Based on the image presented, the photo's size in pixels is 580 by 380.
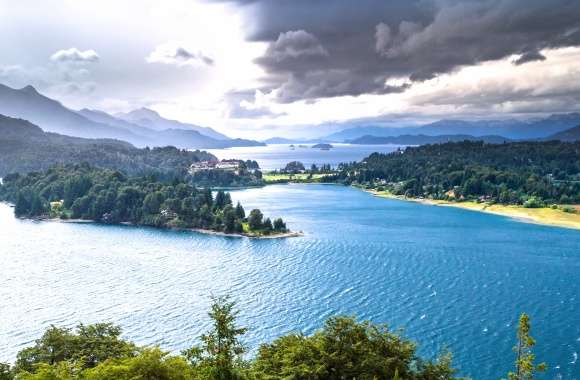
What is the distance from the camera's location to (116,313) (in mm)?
61000

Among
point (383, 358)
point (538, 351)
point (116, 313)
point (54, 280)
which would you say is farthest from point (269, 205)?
point (383, 358)

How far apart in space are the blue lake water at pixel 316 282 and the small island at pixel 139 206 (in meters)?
7.11

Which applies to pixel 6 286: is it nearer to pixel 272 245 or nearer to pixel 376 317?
pixel 272 245

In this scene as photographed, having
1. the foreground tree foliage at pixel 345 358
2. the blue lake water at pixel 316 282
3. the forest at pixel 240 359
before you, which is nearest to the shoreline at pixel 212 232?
the blue lake water at pixel 316 282

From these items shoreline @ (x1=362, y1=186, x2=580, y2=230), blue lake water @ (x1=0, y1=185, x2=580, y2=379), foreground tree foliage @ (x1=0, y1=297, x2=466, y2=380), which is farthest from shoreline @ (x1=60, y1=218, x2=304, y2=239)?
foreground tree foliage @ (x1=0, y1=297, x2=466, y2=380)

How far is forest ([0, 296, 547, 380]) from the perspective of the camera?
2752 centimetres

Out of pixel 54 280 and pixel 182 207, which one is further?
pixel 182 207

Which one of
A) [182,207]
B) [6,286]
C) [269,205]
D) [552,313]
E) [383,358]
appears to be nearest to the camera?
[383,358]

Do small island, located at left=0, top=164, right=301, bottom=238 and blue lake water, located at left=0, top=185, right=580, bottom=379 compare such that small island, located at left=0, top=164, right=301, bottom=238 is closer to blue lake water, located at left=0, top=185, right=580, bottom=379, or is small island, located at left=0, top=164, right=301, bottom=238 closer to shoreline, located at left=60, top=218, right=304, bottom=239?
shoreline, located at left=60, top=218, right=304, bottom=239

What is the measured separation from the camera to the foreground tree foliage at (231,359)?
27.6 metres

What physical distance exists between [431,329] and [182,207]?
86.8m

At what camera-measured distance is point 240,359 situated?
31.0 metres

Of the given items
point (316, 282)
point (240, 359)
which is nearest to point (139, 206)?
point (316, 282)

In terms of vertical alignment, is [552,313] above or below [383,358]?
below
